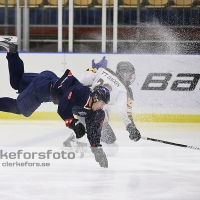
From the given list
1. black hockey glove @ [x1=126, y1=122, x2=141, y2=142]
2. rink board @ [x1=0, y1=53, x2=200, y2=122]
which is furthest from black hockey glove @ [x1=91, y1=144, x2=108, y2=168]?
rink board @ [x1=0, y1=53, x2=200, y2=122]

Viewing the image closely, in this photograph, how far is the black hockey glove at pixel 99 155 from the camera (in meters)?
4.55

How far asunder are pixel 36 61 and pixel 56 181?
3.45m

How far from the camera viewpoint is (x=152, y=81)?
7387 mm

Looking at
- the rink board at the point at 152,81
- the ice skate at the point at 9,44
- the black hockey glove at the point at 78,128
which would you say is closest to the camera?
the black hockey glove at the point at 78,128

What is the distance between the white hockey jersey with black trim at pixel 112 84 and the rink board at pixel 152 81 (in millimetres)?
1648

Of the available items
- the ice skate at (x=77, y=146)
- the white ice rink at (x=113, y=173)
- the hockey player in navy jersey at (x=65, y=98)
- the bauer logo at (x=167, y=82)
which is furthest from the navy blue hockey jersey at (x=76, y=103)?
the bauer logo at (x=167, y=82)

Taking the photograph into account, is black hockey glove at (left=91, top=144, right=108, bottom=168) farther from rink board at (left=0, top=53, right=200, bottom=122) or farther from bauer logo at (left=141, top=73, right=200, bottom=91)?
bauer logo at (left=141, top=73, right=200, bottom=91)

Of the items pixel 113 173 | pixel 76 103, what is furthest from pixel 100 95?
pixel 113 173

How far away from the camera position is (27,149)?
554 cm

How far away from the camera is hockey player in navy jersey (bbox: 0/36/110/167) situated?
4.31m

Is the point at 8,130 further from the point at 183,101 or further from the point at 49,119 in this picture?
the point at 183,101

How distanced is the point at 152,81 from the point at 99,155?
9.59ft

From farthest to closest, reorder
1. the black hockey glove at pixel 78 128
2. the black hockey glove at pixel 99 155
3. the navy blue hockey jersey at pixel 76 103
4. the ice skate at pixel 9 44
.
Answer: the ice skate at pixel 9 44 → the black hockey glove at pixel 99 155 → the navy blue hockey jersey at pixel 76 103 → the black hockey glove at pixel 78 128

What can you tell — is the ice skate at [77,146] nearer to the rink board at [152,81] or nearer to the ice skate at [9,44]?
the ice skate at [9,44]
